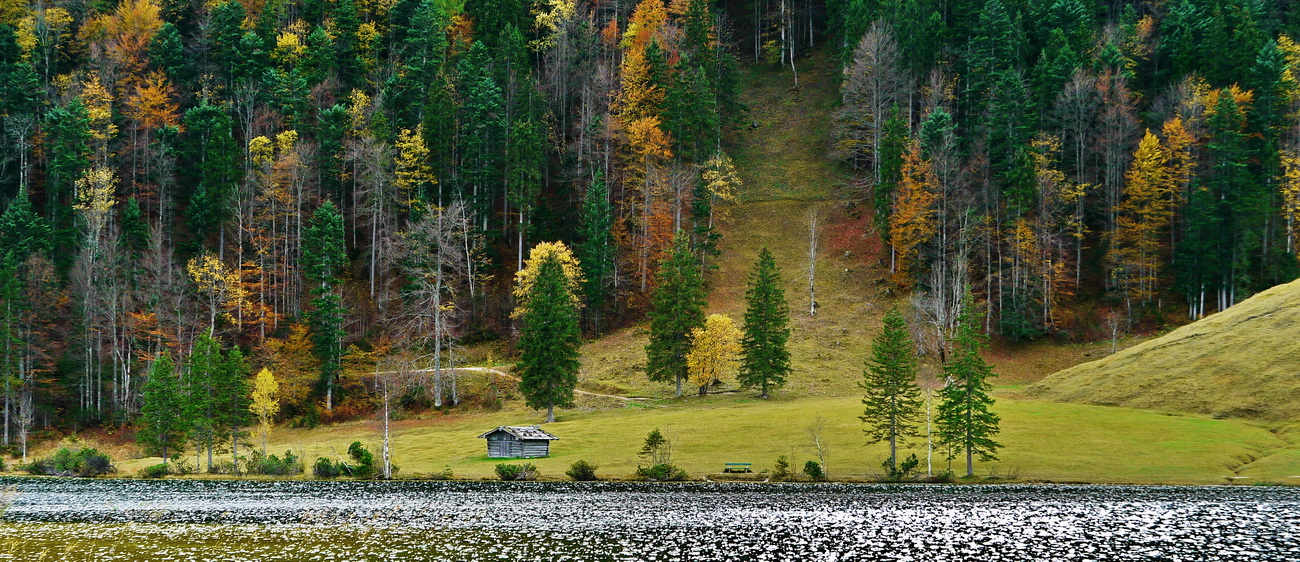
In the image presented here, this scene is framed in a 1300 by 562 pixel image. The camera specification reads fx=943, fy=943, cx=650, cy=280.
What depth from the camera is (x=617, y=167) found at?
11181 cm

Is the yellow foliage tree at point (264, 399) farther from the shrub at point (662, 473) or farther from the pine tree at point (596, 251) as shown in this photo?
the pine tree at point (596, 251)

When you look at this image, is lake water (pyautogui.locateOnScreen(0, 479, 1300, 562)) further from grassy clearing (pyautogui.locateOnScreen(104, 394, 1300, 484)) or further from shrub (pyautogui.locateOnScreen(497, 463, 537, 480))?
grassy clearing (pyautogui.locateOnScreen(104, 394, 1300, 484))

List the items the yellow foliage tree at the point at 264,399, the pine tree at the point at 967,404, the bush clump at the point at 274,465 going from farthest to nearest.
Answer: the yellow foliage tree at the point at 264,399
the bush clump at the point at 274,465
the pine tree at the point at 967,404

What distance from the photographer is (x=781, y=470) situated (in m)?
60.0

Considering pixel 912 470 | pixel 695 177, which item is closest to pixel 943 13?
pixel 695 177

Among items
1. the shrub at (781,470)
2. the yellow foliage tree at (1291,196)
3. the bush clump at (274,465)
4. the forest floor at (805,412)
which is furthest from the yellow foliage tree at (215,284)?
the yellow foliage tree at (1291,196)

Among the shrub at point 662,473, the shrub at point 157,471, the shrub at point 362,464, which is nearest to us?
the shrub at point 662,473

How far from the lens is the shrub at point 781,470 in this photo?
59.6 m

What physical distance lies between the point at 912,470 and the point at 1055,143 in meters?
51.8

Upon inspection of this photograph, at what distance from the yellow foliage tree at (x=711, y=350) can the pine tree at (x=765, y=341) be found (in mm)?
1139

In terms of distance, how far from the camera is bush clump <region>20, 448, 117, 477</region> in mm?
69438

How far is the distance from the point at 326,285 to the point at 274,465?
2962 centimetres

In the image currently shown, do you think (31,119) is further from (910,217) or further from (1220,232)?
(1220,232)

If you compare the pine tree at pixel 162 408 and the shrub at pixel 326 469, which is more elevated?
the pine tree at pixel 162 408
